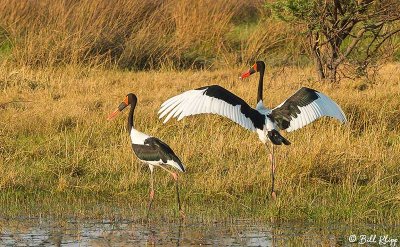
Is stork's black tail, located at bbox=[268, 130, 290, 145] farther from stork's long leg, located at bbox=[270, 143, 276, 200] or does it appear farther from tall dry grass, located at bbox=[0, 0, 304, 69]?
tall dry grass, located at bbox=[0, 0, 304, 69]

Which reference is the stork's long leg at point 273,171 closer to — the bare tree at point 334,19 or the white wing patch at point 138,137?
the white wing patch at point 138,137

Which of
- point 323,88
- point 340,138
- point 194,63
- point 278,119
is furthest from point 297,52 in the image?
point 278,119

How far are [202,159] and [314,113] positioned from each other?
1268 mm

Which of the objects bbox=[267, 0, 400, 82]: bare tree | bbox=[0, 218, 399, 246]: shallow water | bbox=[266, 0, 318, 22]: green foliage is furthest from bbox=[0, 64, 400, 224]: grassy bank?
bbox=[266, 0, 318, 22]: green foliage

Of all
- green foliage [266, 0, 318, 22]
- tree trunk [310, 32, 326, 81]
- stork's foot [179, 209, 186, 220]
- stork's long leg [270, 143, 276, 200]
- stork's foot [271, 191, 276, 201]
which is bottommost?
stork's foot [179, 209, 186, 220]

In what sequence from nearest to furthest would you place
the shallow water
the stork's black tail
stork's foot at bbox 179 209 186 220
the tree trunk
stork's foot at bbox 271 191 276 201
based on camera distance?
the shallow water, stork's foot at bbox 179 209 186 220, stork's foot at bbox 271 191 276 201, the stork's black tail, the tree trunk

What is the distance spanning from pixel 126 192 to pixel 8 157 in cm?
121

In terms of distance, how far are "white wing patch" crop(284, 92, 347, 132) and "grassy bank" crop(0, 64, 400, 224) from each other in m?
0.40

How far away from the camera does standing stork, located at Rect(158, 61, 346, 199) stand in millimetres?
7102

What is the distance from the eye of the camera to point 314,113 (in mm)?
7305

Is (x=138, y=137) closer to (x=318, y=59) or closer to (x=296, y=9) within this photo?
(x=296, y=9)

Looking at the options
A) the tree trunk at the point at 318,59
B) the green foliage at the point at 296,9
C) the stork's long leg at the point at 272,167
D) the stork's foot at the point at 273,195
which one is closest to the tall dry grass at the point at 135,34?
the tree trunk at the point at 318,59

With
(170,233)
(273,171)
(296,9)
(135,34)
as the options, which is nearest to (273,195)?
(273,171)

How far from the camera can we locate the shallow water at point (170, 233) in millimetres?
5992
